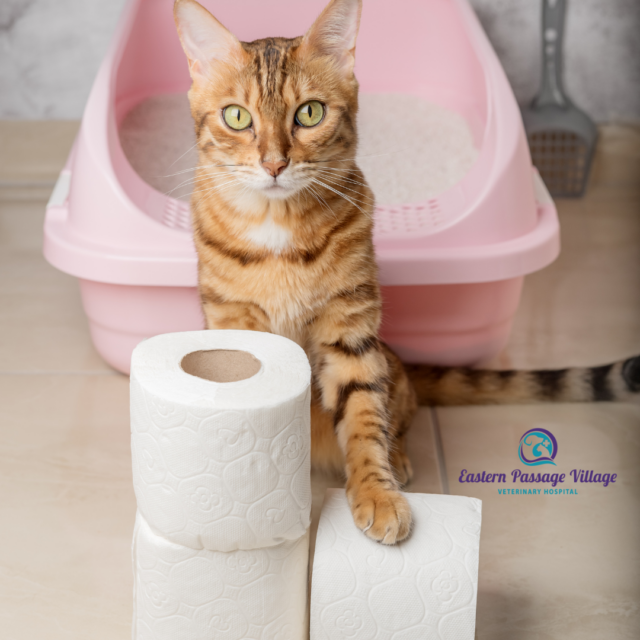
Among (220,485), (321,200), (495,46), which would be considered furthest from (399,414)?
(495,46)

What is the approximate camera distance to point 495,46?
8.33ft

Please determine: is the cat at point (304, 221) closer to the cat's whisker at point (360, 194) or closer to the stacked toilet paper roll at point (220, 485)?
the cat's whisker at point (360, 194)

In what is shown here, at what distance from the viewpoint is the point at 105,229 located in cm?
148

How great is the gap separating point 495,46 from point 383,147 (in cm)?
83

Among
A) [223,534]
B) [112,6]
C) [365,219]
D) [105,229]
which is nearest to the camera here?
[223,534]

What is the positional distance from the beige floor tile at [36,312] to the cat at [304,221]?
655 millimetres

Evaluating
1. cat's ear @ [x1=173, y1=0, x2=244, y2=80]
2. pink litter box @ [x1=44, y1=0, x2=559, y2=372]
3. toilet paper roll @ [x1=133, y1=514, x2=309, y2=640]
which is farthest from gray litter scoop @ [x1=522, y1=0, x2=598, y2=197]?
toilet paper roll @ [x1=133, y1=514, x2=309, y2=640]

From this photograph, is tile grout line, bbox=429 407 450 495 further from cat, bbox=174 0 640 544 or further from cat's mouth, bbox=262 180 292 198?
cat's mouth, bbox=262 180 292 198

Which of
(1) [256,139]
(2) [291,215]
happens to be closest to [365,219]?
(2) [291,215]

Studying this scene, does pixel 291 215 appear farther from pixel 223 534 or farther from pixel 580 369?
pixel 580 369

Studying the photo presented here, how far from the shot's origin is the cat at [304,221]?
1.05m

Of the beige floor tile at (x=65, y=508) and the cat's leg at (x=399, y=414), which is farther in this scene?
the cat's leg at (x=399, y=414)

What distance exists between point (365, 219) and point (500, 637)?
0.64 metres

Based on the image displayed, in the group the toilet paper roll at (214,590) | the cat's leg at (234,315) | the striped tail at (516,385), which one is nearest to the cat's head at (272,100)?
the cat's leg at (234,315)
